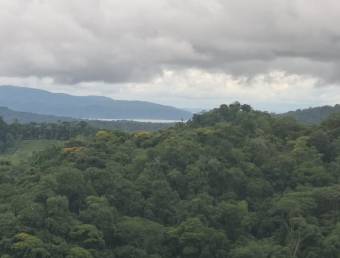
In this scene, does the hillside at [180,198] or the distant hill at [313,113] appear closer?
the hillside at [180,198]

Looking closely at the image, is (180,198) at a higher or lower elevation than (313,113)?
lower

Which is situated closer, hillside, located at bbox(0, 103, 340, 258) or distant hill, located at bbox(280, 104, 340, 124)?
hillside, located at bbox(0, 103, 340, 258)

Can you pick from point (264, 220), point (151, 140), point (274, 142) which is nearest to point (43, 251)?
point (264, 220)

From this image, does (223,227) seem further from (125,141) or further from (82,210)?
(125,141)

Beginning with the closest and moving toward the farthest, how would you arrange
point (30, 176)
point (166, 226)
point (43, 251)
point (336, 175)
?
point (43, 251)
point (166, 226)
point (30, 176)
point (336, 175)

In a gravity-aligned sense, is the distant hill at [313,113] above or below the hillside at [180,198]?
above

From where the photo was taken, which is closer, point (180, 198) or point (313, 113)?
point (180, 198)

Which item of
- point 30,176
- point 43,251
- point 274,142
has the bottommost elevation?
point 43,251

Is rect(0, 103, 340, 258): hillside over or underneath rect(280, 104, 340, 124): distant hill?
underneath
